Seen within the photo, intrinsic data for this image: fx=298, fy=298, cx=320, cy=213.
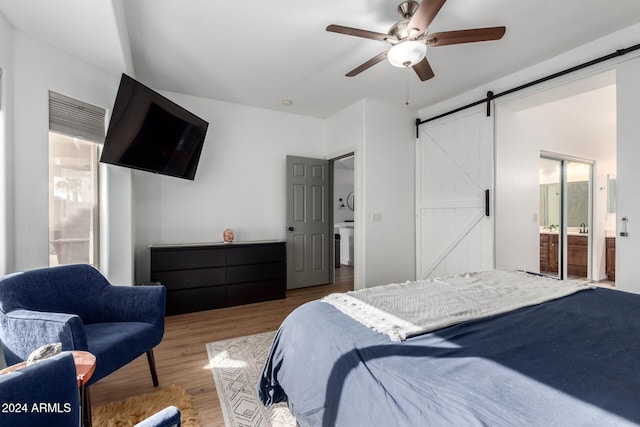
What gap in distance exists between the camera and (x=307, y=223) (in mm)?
4656

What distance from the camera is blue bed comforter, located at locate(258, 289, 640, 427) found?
0.76 metres

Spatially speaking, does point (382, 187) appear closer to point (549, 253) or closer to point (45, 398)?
point (549, 253)

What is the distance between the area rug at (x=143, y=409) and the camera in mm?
1653

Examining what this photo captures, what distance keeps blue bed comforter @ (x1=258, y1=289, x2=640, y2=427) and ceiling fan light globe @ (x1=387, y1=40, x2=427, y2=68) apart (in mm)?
1679

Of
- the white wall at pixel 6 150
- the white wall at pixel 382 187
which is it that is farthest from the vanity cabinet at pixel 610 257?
the white wall at pixel 6 150

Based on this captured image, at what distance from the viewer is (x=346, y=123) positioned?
4.39 meters

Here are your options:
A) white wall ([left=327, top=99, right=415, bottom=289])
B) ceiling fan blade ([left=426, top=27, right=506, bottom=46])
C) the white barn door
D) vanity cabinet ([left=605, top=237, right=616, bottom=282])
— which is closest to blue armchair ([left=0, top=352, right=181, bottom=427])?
ceiling fan blade ([left=426, top=27, right=506, bottom=46])

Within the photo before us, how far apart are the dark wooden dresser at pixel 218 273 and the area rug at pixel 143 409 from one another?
169 centimetres

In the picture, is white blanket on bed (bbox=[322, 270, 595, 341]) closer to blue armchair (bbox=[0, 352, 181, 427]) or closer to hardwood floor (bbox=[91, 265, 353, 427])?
blue armchair (bbox=[0, 352, 181, 427])

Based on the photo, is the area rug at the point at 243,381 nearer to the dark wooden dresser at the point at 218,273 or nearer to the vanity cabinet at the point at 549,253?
the dark wooden dresser at the point at 218,273

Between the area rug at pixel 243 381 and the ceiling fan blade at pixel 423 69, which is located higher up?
the ceiling fan blade at pixel 423 69

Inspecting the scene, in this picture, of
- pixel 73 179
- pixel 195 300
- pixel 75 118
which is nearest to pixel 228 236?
pixel 195 300

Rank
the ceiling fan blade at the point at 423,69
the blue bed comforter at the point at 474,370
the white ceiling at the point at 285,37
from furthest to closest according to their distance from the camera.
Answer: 1. the ceiling fan blade at the point at 423,69
2. the white ceiling at the point at 285,37
3. the blue bed comforter at the point at 474,370

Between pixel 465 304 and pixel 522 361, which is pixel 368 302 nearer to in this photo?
pixel 465 304
